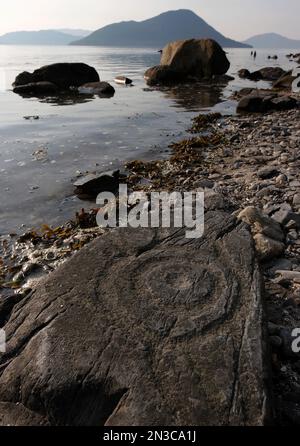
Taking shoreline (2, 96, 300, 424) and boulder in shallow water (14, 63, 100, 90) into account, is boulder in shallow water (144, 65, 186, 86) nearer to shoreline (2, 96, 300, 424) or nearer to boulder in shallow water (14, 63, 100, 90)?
boulder in shallow water (14, 63, 100, 90)

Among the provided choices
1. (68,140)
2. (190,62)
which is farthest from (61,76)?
(68,140)

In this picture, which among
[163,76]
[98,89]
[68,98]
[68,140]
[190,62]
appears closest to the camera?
[68,140]

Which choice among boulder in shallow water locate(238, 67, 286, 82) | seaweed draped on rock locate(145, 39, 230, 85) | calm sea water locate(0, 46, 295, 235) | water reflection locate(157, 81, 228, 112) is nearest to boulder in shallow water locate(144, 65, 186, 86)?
seaweed draped on rock locate(145, 39, 230, 85)

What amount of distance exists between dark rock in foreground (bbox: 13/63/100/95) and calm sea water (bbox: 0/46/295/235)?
4.20 m

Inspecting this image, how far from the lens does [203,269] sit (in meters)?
3.71

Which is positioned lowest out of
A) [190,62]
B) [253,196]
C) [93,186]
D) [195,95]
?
[93,186]

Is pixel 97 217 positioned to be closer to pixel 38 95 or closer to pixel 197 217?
pixel 197 217

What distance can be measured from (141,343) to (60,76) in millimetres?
28816

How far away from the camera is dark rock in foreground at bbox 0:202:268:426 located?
2.55 meters

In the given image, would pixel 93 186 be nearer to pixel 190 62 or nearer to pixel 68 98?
pixel 68 98

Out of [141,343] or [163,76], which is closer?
[141,343]

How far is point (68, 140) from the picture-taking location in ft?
41.6

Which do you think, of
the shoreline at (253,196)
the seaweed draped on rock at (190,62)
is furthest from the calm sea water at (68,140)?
the seaweed draped on rock at (190,62)
